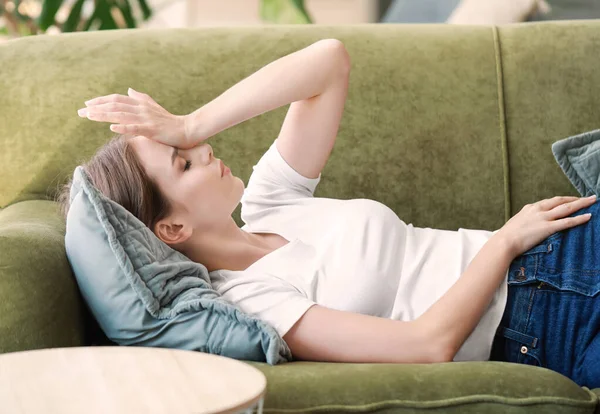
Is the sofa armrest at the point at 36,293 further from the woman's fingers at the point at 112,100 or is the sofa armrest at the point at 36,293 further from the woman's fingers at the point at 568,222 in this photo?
the woman's fingers at the point at 568,222

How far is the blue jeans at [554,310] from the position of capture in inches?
54.5

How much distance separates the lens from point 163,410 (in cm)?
87

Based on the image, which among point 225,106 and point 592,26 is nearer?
point 225,106

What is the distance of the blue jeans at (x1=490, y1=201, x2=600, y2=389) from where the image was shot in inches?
54.5

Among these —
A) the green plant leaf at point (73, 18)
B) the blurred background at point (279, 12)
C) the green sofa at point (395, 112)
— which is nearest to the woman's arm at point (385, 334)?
the green sofa at point (395, 112)

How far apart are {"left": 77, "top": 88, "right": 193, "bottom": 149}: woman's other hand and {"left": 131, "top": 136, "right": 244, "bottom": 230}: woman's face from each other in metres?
0.02

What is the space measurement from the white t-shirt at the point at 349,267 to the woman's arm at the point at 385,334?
35 millimetres

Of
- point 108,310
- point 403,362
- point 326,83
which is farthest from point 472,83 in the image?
point 108,310

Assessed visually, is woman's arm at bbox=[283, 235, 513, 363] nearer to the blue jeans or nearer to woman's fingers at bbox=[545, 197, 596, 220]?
the blue jeans

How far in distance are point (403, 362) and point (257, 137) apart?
75 cm

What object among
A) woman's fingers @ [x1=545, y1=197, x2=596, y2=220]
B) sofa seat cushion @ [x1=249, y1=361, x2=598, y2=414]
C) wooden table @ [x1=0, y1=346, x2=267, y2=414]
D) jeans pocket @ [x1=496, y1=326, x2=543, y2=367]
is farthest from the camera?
woman's fingers @ [x1=545, y1=197, x2=596, y2=220]

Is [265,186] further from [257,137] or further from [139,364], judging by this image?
[139,364]

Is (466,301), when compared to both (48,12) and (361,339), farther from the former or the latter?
(48,12)

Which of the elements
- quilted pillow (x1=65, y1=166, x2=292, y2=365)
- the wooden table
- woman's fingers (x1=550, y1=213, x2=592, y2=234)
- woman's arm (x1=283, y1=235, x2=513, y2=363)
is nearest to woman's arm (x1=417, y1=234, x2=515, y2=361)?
woman's arm (x1=283, y1=235, x2=513, y2=363)
